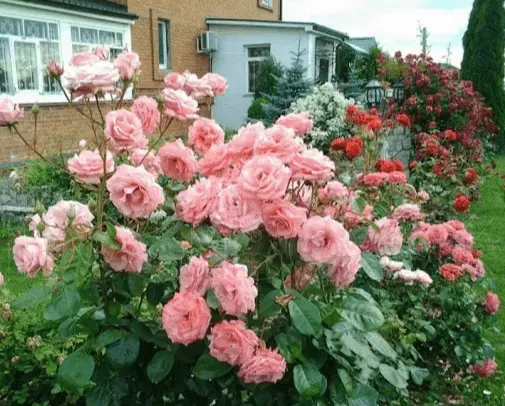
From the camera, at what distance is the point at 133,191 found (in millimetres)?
1601

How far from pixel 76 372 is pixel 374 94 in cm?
1439

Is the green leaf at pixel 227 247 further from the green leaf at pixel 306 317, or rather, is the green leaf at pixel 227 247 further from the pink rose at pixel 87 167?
the pink rose at pixel 87 167

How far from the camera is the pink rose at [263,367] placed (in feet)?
5.14

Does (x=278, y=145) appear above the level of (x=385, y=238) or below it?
above

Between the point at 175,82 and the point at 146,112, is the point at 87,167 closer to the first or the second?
the point at 146,112

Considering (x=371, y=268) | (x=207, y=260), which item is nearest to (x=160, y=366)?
(x=207, y=260)

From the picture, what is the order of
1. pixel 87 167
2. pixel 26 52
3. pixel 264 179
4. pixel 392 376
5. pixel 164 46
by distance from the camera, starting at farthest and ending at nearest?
1. pixel 164 46
2. pixel 26 52
3. pixel 392 376
4. pixel 87 167
5. pixel 264 179

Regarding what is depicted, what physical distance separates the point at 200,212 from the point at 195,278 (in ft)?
0.66

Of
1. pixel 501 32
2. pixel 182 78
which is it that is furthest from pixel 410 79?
pixel 182 78

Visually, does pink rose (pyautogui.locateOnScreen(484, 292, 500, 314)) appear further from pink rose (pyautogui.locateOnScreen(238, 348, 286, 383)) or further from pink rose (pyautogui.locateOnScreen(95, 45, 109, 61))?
pink rose (pyautogui.locateOnScreen(95, 45, 109, 61))

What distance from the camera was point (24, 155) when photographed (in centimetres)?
1098

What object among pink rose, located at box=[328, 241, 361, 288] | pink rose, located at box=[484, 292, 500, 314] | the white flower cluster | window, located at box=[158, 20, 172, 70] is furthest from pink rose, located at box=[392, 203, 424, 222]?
window, located at box=[158, 20, 172, 70]

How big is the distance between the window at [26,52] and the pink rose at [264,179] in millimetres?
10213

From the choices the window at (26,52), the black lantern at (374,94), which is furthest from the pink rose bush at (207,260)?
the black lantern at (374,94)
